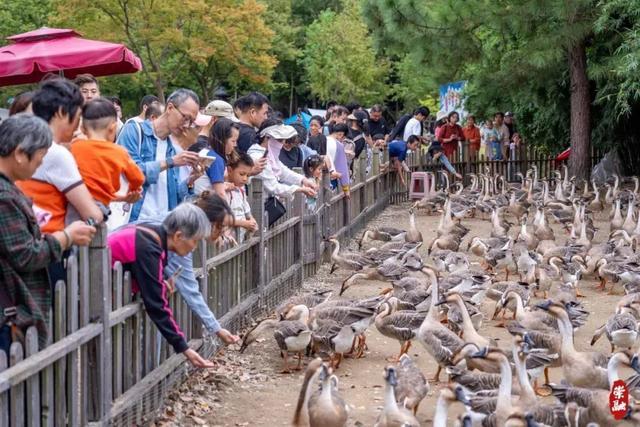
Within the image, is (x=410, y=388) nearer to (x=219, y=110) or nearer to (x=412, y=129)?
(x=219, y=110)

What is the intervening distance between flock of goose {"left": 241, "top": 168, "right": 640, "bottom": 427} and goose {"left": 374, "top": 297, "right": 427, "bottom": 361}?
0.01 meters

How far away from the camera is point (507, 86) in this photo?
68.9ft

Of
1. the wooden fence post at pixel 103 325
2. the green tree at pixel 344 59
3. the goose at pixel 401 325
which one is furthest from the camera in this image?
the green tree at pixel 344 59

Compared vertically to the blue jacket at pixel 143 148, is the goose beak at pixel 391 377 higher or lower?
lower

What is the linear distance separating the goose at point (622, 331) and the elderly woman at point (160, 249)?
431 centimetres

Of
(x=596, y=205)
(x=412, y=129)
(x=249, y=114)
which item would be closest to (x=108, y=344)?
(x=249, y=114)

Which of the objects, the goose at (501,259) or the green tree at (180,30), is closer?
the goose at (501,259)

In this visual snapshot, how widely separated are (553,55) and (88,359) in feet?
48.1

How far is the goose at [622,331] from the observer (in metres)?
8.67

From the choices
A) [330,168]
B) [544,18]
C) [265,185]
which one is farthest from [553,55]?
[265,185]

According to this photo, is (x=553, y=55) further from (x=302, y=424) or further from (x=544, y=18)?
(x=302, y=424)

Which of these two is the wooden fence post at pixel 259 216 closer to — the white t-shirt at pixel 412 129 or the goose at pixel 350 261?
the goose at pixel 350 261

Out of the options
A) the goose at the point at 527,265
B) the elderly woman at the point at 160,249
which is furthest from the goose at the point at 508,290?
the elderly woman at the point at 160,249

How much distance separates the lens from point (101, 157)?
19.1 ft
